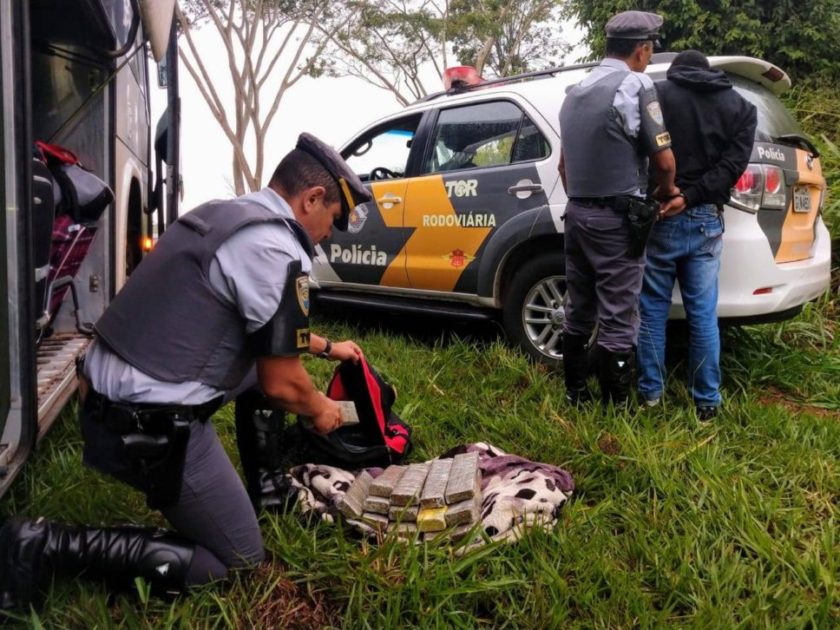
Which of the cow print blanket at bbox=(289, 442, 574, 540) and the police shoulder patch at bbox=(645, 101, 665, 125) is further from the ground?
the police shoulder patch at bbox=(645, 101, 665, 125)

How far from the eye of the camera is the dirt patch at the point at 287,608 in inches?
82.1

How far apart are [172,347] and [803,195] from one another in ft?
10.9

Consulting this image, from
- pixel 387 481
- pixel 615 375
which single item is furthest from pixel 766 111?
pixel 387 481

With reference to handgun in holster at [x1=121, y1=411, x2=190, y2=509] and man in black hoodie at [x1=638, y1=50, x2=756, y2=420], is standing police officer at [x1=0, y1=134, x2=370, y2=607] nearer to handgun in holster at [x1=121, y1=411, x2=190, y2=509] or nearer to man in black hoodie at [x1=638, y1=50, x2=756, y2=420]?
handgun in holster at [x1=121, y1=411, x2=190, y2=509]

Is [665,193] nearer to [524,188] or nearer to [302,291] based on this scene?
[524,188]

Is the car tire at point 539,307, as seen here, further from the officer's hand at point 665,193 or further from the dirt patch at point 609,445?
the dirt patch at point 609,445

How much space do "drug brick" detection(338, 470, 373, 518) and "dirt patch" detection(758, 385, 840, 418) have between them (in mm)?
2148

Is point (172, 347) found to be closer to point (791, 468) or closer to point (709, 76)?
point (791, 468)

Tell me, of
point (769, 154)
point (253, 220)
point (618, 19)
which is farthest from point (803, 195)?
point (253, 220)

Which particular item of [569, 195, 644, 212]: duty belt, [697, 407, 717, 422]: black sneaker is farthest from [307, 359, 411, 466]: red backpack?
[697, 407, 717, 422]: black sneaker

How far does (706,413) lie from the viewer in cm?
341

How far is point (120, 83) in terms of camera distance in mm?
4082

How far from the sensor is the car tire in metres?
4.07

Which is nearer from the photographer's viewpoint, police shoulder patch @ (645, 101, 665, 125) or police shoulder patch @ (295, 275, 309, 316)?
police shoulder patch @ (295, 275, 309, 316)
